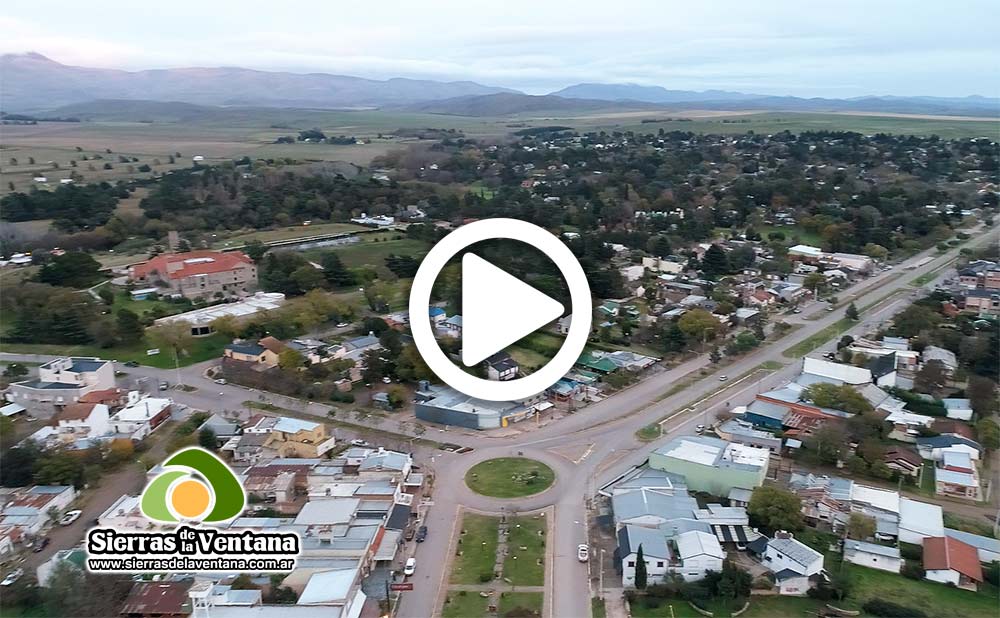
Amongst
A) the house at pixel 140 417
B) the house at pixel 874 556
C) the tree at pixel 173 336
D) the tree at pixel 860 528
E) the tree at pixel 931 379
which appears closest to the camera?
the house at pixel 874 556

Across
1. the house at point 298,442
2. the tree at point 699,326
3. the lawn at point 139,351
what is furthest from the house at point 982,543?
the lawn at point 139,351

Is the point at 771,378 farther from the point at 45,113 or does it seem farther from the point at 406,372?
the point at 45,113

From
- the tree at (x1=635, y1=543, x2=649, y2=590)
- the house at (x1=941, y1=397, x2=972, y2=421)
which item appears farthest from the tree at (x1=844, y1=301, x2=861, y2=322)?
the tree at (x1=635, y1=543, x2=649, y2=590)

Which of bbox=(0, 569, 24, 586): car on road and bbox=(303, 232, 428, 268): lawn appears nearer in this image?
bbox=(0, 569, 24, 586): car on road

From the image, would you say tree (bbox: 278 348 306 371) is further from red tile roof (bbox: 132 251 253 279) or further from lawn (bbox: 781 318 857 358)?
lawn (bbox: 781 318 857 358)

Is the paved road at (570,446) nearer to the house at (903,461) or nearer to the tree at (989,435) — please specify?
the house at (903,461)

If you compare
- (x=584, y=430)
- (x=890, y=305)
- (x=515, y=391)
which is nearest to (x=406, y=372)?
(x=515, y=391)
